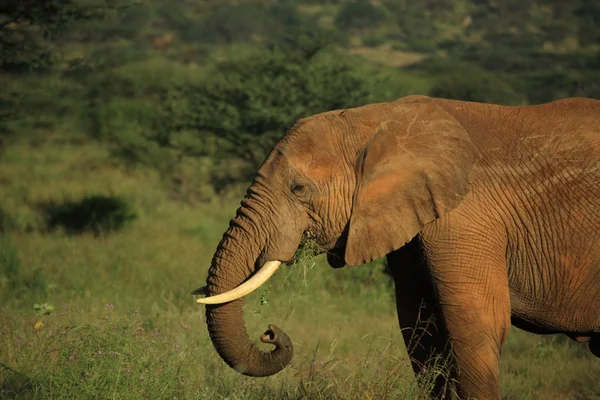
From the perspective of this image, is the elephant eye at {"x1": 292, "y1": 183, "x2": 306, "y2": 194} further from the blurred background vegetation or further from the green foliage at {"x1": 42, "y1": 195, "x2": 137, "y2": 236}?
the green foliage at {"x1": 42, "y1": 195, "x2": 137, "y2": 236}

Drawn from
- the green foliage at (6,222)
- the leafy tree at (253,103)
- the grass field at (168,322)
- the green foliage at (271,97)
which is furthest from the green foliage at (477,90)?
the green foliage at (6,222)

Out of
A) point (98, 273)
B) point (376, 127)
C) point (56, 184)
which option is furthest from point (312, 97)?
point (376, 127)

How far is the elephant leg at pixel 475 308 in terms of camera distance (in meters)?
4.78

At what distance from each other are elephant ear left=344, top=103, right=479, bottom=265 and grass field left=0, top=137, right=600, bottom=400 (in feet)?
1.29

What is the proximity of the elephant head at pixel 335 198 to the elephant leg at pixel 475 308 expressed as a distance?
0.84 ft

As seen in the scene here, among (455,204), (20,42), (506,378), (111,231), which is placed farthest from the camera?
(20,42)

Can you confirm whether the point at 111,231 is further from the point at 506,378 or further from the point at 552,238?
the point at 552,238

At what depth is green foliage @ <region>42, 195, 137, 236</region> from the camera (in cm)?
1259

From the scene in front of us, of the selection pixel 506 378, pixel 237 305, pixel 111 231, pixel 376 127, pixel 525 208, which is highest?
pixel 376 127

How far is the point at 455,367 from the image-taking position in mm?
4926

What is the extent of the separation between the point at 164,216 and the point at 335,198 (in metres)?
9.20

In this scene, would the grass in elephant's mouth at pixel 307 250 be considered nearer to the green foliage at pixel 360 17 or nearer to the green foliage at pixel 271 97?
the green foliage at pixel 271 97

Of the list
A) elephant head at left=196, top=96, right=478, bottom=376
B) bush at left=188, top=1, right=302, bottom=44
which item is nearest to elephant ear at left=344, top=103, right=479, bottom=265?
elephant head at left=196, top=96, right=478, bottom=376

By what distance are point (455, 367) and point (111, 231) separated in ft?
26.3
